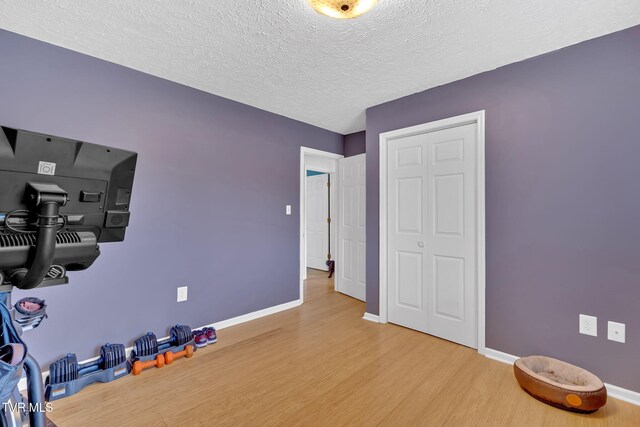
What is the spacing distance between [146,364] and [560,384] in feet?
9.43

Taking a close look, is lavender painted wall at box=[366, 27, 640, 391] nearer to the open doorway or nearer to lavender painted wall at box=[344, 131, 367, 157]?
lavender painted wall at box=[344, 131, 367, 157]

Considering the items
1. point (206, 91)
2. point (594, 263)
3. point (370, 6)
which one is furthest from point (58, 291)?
point (594, 263)

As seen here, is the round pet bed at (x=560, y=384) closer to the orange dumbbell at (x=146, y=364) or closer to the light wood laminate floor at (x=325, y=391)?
the light wood laminate floor at (x=325, y=391)

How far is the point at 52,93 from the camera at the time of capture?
83.0 inches

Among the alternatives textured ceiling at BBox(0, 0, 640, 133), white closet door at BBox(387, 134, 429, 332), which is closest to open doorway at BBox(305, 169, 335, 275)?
white closet door at BBox(387, 134, 429, 332)

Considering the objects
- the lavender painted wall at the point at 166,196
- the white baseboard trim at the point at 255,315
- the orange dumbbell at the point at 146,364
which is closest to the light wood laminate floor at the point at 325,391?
the orange dumbbell at the point at 146,364

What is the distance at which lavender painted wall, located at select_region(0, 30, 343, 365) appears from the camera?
210cm

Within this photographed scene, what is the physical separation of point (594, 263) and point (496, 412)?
4.04 ft

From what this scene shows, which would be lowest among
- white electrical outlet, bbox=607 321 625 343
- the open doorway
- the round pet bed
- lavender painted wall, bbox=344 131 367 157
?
the round pet bed

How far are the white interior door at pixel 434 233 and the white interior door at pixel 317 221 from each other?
2.78 m

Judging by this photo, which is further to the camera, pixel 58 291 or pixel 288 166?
pixel 288 166

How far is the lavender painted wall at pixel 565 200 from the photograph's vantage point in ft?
6.28

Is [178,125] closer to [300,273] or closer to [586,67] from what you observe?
[300,273]

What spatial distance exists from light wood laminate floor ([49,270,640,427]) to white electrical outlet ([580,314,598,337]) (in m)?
0.42
